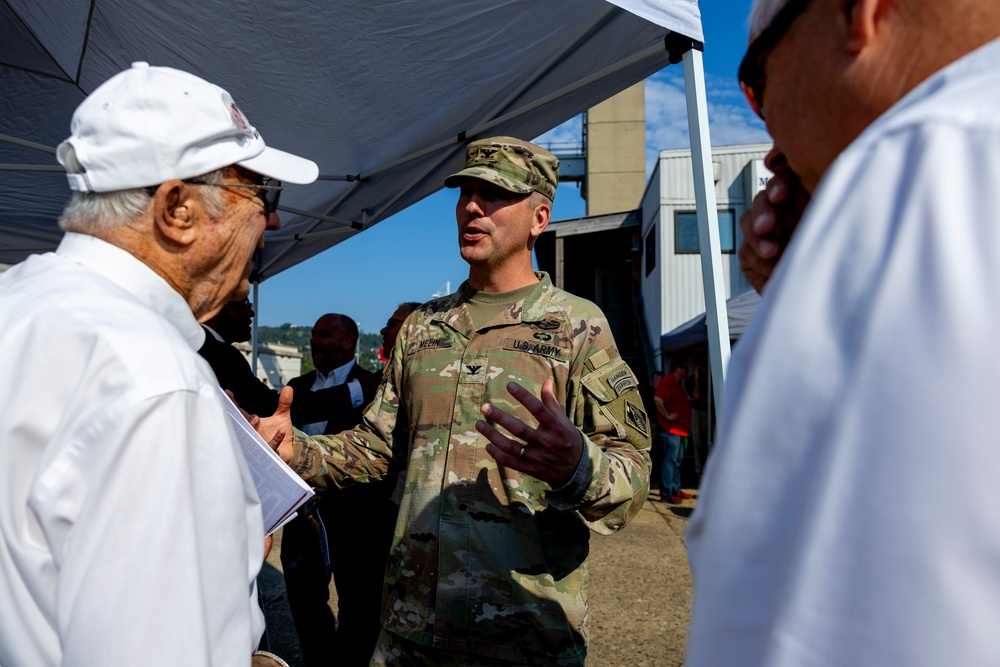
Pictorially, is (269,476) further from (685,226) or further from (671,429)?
(685,226)

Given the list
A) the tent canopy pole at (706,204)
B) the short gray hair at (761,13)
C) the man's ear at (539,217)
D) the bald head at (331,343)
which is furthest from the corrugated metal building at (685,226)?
the short gray hair at (761,13)

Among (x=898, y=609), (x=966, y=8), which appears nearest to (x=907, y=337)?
(x=898, y=609)

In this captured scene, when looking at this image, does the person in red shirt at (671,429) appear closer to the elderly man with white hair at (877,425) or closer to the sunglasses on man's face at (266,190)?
the sunglasses on man's face at (266,190)

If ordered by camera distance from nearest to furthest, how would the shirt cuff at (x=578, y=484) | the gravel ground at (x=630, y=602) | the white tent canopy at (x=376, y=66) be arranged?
the shirt cuff at (x=578, y=484) → the white tent canopy at (x=376, y=66) → the gravel ground at (x=630, y=602)

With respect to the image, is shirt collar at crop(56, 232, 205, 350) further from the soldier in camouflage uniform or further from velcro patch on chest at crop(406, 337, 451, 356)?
velcro patch on chest at crop(406, 337, 451, 356)

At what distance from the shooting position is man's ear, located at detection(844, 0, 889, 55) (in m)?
0.58

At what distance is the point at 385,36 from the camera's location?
3398mm

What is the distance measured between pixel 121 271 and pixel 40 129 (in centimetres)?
439

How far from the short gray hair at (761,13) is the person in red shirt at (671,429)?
937 centimetres

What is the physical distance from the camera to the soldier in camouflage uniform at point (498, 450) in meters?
1.91

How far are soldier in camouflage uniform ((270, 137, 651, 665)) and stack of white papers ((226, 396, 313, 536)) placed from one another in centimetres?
46

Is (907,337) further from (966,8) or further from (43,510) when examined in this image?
(43,510)

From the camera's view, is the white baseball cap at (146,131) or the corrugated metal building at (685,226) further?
the corrugated metal building at (685,226)

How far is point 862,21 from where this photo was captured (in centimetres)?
59
